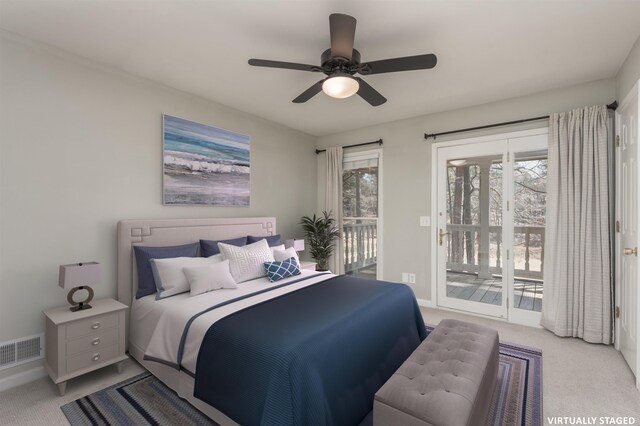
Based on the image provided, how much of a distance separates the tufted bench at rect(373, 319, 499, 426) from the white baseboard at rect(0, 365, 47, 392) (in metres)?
2.67

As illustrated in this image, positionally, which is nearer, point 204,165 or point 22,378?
point 22,378

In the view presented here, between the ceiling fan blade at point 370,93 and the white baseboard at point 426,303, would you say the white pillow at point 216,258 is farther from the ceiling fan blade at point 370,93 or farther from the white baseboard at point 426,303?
the white baseboard at point 426,303

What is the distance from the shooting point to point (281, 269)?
10.4 ft

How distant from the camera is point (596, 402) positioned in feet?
6.91

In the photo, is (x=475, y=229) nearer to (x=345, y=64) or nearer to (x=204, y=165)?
(x=345, y=64)

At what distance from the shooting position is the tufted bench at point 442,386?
1.39 m

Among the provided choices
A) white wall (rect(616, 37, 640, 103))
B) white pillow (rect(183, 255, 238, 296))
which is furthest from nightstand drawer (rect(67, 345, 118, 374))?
white wall (rect(616, 37, 640, 103))

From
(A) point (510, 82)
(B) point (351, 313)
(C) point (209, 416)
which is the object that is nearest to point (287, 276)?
(B) point (351, 313)

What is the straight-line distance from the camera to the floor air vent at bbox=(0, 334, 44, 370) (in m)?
2.27

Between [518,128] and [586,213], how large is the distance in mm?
1163

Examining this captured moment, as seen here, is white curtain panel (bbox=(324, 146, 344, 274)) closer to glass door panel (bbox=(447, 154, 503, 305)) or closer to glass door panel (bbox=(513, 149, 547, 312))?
glass door panel (bbox=(447, 154, 503, 305))

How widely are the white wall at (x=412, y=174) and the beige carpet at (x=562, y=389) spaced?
5.56ft

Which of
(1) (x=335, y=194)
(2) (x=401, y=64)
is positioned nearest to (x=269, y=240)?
(1) (x=335, y=194)

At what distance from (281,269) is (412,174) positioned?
7.73 ft
